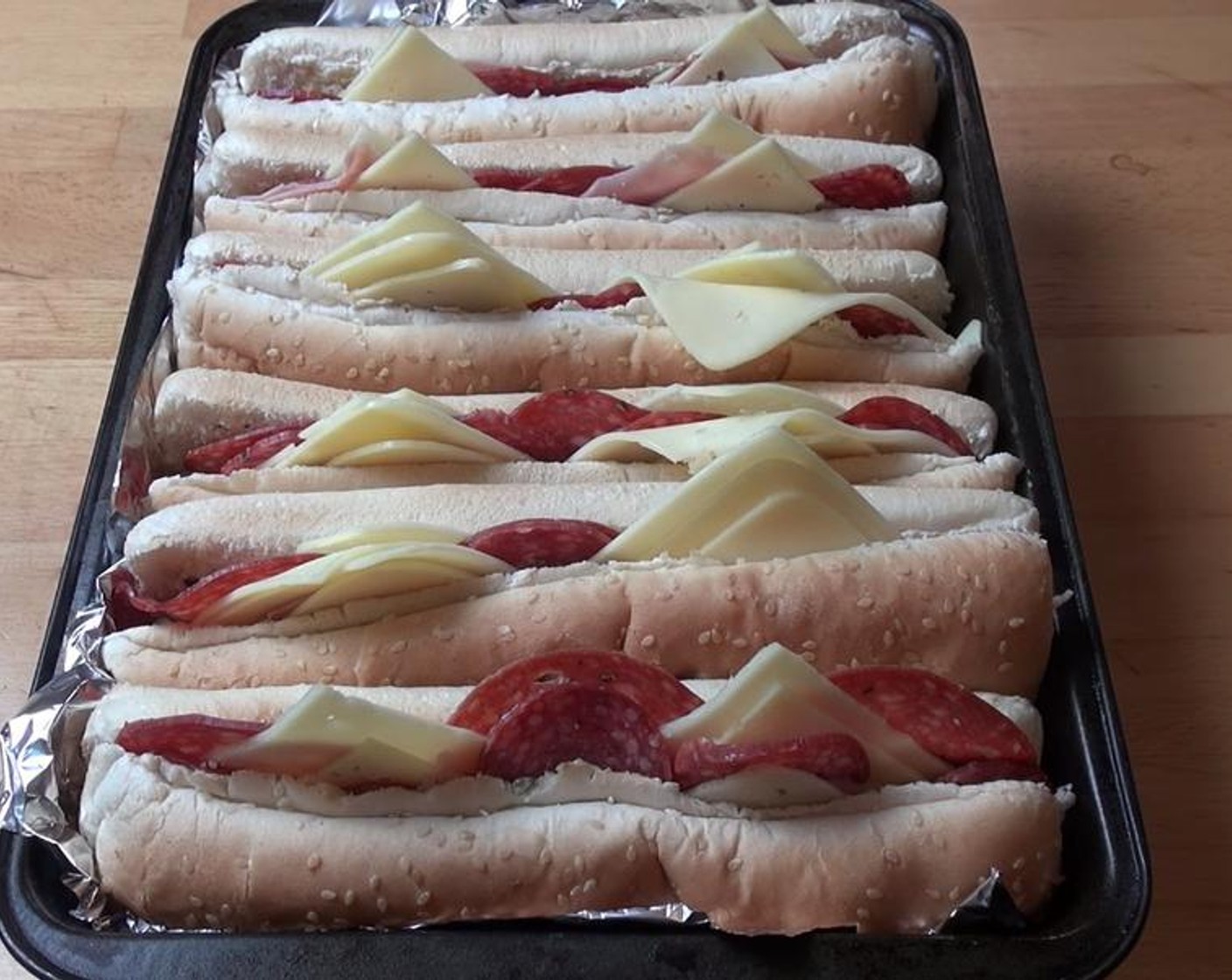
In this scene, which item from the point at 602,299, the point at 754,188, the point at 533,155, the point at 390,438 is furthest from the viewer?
the point at 533,155

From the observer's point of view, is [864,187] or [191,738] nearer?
[191,738]

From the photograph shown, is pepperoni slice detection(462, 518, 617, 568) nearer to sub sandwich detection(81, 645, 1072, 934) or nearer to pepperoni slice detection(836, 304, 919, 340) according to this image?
sub sandwich detection(81, 645, 1072, 934)

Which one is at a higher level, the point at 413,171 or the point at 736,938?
the point at 413,171

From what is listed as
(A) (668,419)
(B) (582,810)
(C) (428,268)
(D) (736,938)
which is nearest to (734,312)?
(A) (668,419)

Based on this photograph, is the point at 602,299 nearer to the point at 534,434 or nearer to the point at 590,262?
the point at 590,262

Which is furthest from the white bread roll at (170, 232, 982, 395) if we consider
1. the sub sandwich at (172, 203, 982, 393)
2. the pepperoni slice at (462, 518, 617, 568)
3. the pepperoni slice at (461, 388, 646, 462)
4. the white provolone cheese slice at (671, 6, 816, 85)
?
the white provolone cheese slice at (671, 6, 816, 85)

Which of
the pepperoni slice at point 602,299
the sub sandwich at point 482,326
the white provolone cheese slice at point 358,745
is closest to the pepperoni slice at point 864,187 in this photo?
the sub sandwich at point 482,326

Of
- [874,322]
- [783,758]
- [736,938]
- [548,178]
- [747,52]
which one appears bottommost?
[736,938]

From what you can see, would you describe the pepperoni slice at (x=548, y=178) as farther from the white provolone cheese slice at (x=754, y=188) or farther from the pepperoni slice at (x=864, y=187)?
the pepperoni slice at (x=864, y=187)
